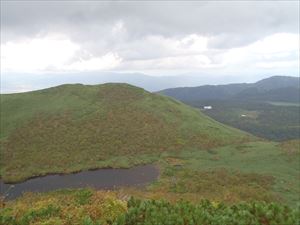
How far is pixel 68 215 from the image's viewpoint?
754 inches

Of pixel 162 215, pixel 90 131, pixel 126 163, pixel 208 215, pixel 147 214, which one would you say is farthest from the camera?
pixel 90 131

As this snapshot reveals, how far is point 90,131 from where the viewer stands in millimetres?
69938

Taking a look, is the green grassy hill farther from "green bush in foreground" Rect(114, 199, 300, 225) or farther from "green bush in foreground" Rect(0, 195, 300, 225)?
"green bush in foreground" Rect(114, 199, 300, 225)

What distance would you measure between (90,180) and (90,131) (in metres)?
20.9

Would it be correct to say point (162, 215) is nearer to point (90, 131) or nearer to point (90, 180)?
point (90, 180)

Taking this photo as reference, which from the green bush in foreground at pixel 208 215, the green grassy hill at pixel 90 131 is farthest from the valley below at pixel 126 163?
the green grassy hill at pixel 90 131

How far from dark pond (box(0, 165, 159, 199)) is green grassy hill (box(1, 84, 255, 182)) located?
2.24 m

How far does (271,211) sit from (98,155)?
46678 millimetres

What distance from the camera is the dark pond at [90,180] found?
Answer: 47.2 metres

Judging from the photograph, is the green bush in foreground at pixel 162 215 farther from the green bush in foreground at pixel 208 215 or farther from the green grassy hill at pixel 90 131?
the green grassy hill at pixel 90 131

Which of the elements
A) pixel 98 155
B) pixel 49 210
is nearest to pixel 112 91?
pixel 98 155

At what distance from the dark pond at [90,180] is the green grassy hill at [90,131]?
224cm

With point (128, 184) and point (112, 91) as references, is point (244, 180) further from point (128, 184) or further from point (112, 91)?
point (112, 91)

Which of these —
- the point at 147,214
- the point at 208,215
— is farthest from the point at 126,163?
the point at 208,215
